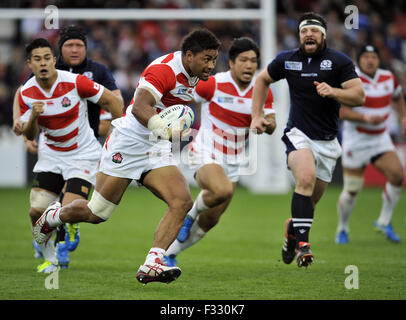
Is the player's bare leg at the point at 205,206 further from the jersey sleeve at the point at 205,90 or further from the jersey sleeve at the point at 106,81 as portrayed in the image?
the jersey sleeve at the point at 106,81

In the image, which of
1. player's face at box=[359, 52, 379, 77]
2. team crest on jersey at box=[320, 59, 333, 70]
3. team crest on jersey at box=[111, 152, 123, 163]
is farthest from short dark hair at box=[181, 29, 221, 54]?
player's face at box=[359, 52, 379, 77]

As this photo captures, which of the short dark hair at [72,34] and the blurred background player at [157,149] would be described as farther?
the short dark hair at [72,34]

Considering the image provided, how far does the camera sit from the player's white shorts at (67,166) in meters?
7.72

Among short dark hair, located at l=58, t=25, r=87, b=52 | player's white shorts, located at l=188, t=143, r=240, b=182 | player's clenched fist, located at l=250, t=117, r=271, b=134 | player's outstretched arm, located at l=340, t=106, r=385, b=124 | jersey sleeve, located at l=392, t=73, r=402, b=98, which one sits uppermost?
short dark hair, located at l=58, t=25, r=87, b=52

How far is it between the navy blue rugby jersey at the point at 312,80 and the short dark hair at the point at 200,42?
52.6 inches

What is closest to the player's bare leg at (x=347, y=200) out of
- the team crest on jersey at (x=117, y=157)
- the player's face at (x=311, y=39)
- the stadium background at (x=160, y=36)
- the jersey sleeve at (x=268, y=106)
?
the jersey sleeve at (x=268, y=106)

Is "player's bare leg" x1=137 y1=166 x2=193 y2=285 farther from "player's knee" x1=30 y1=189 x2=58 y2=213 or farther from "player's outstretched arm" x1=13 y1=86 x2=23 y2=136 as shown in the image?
"player's outstretched arm" x1=13 y1=86 x2=23 y2=136

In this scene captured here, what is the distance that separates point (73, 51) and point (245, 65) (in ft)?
6.25

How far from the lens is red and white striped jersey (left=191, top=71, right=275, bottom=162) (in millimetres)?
8516

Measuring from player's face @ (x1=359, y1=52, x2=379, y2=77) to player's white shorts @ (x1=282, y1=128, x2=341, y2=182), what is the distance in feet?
9.92

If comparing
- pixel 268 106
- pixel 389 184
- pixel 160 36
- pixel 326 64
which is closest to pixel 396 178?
pixel 389 184

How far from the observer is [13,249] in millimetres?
9188

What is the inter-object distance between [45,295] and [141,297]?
78 cm
